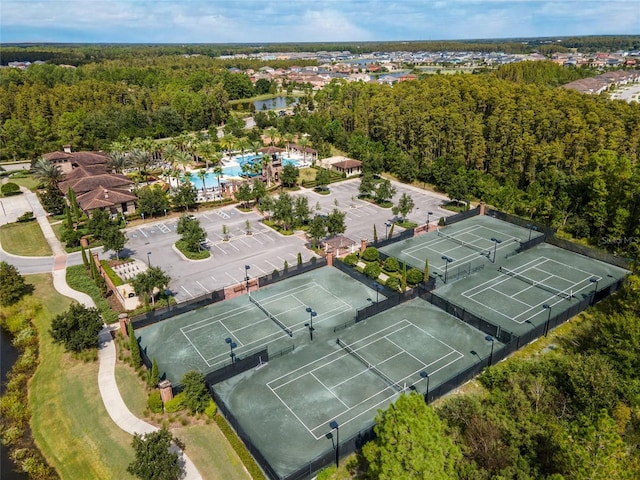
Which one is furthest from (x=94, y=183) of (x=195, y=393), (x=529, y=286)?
(x=529, y=286)

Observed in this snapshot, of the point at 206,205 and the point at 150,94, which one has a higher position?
the point at 150,94

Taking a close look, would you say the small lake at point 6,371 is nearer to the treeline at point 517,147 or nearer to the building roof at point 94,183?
the building roof at point 94,183

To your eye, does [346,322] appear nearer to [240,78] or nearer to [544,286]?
[544,286]

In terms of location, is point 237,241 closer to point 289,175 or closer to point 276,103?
point 289,175

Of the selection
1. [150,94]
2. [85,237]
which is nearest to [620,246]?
[85,237]

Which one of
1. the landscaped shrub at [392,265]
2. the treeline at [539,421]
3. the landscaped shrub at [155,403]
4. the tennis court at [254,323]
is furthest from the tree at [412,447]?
the landscaped shrub at [392,265]

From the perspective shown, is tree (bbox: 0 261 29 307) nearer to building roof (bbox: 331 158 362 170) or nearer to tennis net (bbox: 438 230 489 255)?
tennis net (bbox: 438 230 489 255)
